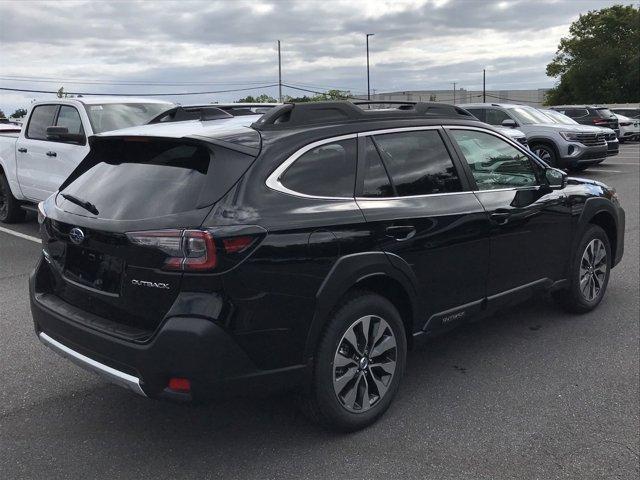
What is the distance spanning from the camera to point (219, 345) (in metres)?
2.76

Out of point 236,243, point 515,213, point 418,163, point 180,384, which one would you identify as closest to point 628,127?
point 515,213

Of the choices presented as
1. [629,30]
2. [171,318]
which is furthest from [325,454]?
[629,30]

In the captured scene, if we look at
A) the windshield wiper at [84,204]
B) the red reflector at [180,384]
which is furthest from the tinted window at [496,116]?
the red reflector at [180,384]

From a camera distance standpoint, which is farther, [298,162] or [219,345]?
[298,162]

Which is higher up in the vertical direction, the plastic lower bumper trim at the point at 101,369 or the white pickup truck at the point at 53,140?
the white pickup truck at the point at 53,140

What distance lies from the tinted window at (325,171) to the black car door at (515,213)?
Answer: 980mm

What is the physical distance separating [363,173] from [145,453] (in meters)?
1.84

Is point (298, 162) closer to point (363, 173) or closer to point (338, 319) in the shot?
point (363, 173)

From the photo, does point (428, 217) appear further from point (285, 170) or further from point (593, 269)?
point (593, 269)

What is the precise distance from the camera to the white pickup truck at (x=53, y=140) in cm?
784

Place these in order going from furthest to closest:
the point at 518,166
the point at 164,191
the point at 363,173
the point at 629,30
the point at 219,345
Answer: the point at 629,30
the point at 518,166
the point at 363,173
the point at 164,191
the point at 219,345

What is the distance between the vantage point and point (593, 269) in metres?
5.22

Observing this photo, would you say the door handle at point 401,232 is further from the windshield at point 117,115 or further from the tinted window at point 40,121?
the tinted window at point 40,121

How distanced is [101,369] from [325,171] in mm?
1478
